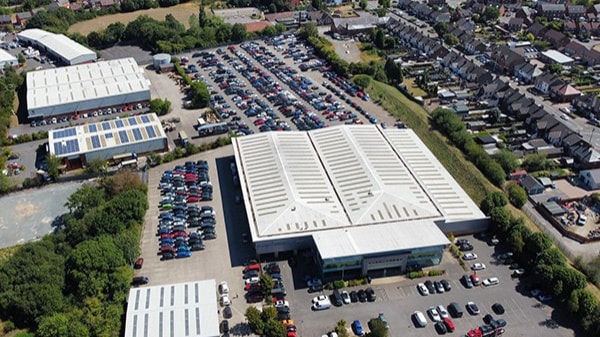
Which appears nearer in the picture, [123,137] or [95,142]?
[95,142]

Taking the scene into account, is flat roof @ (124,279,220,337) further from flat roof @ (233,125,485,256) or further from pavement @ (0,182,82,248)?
pavement @ (0,182,82,248)

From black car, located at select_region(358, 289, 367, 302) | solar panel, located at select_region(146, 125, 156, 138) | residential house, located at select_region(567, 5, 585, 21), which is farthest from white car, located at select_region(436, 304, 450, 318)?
residential house, located at select_region(567, 5, 585, 21)

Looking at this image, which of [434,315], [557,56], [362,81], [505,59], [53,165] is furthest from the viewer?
[557,56]

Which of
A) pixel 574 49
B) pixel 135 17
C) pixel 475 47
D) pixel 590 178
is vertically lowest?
pixel 135 17

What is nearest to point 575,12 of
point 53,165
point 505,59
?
point 505,59

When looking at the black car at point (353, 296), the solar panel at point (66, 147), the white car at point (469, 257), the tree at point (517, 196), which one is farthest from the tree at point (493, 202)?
the solar panel at point (66, 147)

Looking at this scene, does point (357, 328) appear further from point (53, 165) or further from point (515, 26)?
point (515, 26)

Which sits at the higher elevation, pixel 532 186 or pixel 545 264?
pixel 545 264

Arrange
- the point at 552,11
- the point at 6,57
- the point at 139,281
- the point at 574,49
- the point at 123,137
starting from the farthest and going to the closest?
1. the point at 552,11
2. the point at 574,49
3. the point at 6,57
4. the point at 123,137
5. the point at 139,281
